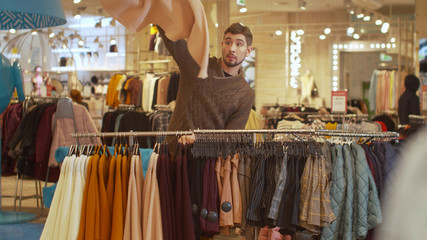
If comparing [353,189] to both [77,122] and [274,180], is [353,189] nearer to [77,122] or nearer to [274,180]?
[274,180]

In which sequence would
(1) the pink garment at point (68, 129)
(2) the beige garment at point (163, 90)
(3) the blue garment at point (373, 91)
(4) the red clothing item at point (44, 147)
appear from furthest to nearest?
1. (3) the blue garment at point (373, 91)
2. (2) the beige garment at point (163, 90)
3. (4) the red clothing item at point (44, 147)
4. (1) the pink garment at point (68, 129)

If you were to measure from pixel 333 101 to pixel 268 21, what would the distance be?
10509 millimetres

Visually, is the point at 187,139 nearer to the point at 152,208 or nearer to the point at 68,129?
the point at 152,208

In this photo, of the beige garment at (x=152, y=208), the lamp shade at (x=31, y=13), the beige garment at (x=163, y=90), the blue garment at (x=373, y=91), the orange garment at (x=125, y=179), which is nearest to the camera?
the beige garment at (x=152, y=208)

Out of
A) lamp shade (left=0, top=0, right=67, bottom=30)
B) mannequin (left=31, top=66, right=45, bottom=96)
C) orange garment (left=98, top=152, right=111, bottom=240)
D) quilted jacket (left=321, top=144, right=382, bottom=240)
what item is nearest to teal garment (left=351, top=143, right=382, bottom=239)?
quilted jacket (left=321, top=144, right=382, bottom=240)

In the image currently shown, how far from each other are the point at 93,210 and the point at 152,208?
0.33 m

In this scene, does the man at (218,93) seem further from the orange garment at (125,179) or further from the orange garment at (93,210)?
the orange garment at (93,210)

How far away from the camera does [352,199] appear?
323cm

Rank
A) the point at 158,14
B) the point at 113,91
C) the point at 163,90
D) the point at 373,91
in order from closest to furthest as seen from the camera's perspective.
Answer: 1. the point at 158,14
2. the point at 163,90
3. the point at 113,91
4. the point at 373,91

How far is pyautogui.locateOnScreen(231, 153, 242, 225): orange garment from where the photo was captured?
312 centimetres

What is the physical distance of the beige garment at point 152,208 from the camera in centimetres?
303

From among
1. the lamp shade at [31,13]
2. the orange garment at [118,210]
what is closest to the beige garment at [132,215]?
the orange garment at [118,210]

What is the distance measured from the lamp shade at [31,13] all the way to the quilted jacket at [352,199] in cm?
220

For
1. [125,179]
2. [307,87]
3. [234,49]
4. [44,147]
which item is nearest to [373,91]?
[307,87]
